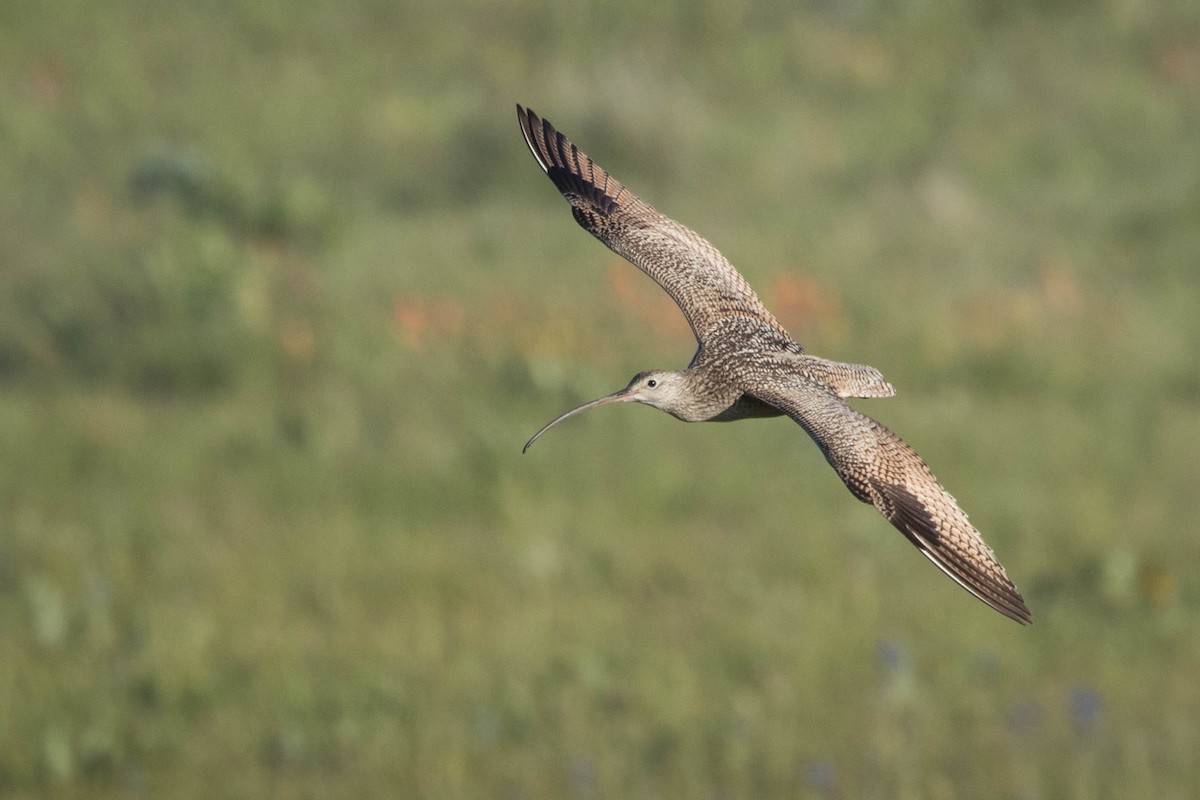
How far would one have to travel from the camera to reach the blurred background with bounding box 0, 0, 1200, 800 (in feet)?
37.9

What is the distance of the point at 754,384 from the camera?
5523 millimetres

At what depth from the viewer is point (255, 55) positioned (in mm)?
27031

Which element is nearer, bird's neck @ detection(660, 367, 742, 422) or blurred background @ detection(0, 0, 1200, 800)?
bird's neck @ detection(660, 367, 742, 422)

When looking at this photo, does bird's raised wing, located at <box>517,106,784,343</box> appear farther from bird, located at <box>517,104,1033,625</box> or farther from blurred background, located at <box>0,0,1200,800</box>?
blurred background, located at <box>0,0,1200,800</box>

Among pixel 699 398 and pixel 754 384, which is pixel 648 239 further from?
pixel 754 384

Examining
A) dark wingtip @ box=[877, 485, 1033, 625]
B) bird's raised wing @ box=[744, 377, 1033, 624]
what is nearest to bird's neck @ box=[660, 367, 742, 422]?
bird's raised wing @ box=[744, 377, 1033, 624]

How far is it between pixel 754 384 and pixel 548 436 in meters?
10.1

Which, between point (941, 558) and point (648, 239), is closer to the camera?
point (941, 558)

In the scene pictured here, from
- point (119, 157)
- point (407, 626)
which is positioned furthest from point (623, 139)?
point (407, 626)

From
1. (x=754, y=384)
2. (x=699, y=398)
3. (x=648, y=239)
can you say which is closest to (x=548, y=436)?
(x=648, y=239)

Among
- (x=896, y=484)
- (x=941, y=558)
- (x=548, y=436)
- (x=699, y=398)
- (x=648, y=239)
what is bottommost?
(x=941, y=558)

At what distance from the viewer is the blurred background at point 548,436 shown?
37.9 ft

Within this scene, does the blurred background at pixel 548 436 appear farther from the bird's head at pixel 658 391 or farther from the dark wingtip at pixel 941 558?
the dark wingtip at pixel 941 558

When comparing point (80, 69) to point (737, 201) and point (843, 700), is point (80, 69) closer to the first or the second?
point (737, 201)
